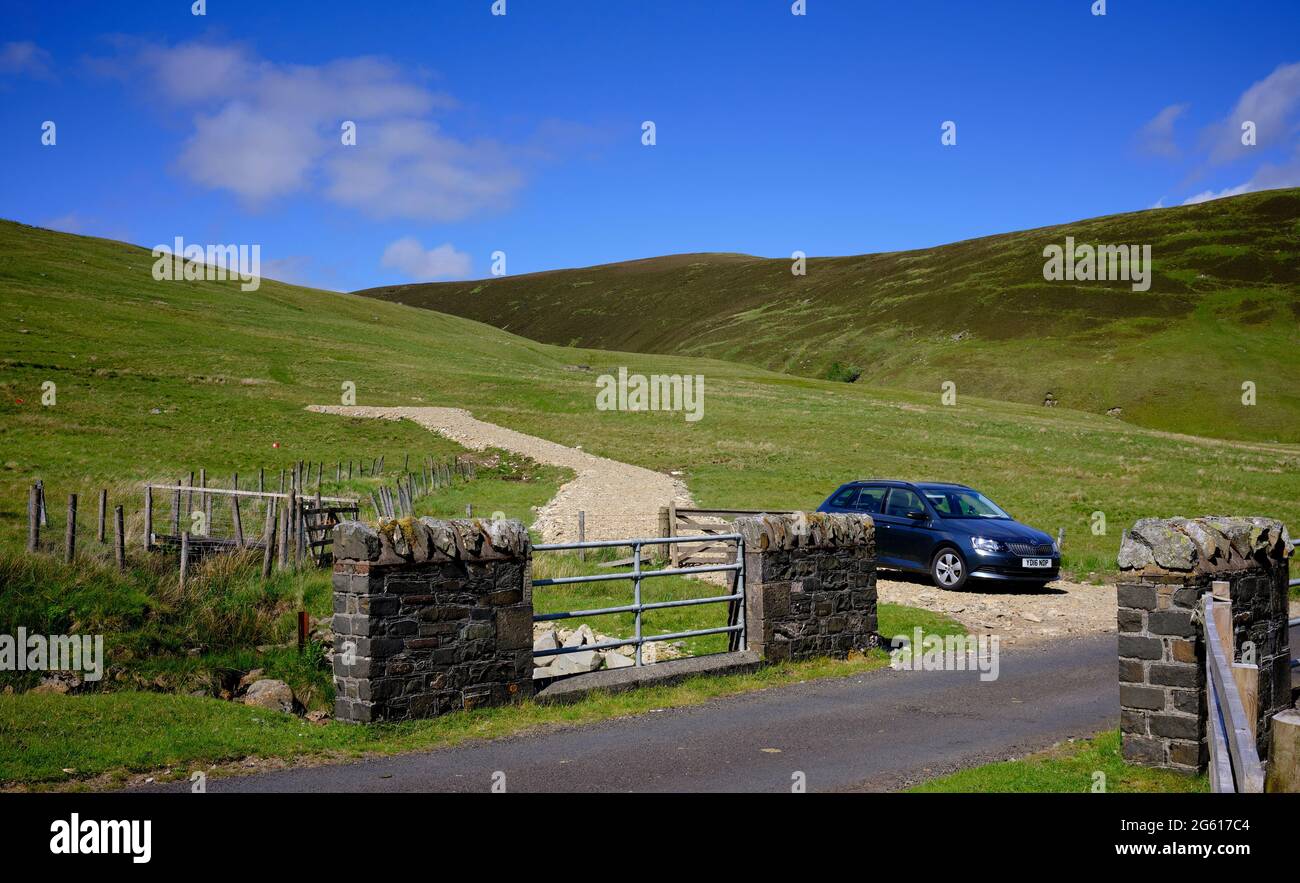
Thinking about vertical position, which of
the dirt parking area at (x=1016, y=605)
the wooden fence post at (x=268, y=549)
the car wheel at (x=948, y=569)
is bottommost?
the dirt parking area at (x=1016, y=605)

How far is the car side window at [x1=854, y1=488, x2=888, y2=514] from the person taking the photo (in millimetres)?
20609

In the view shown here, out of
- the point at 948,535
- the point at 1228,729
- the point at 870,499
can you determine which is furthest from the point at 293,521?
the point at 1228,729

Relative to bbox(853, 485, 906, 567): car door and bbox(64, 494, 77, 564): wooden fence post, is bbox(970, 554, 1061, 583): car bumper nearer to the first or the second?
bbox(853, 485, 906, 567): car door

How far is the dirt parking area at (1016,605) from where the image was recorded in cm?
1603

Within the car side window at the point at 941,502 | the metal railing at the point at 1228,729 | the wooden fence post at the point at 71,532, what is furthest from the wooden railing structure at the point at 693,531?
the metal railing at the point at 1228,729

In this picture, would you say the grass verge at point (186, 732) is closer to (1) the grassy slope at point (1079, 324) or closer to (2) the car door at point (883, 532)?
(2) the car door at point (883, 532)

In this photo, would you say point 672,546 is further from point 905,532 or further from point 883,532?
point 905,532

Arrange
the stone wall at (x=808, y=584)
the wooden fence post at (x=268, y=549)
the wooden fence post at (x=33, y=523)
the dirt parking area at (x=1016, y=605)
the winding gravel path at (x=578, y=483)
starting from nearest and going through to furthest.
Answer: the stone wall at (x=808, y=584) < the dirt parking area at (x=1016, y=605) < the wooden fence post at (x=33, y=523) < the wooden fence post at (x=268, y=549) < the winding gravel path at (x=578, y=483)

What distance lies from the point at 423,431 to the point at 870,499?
100ft

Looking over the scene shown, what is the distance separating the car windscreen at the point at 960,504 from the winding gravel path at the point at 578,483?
6412 mm

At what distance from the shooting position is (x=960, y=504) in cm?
2005
